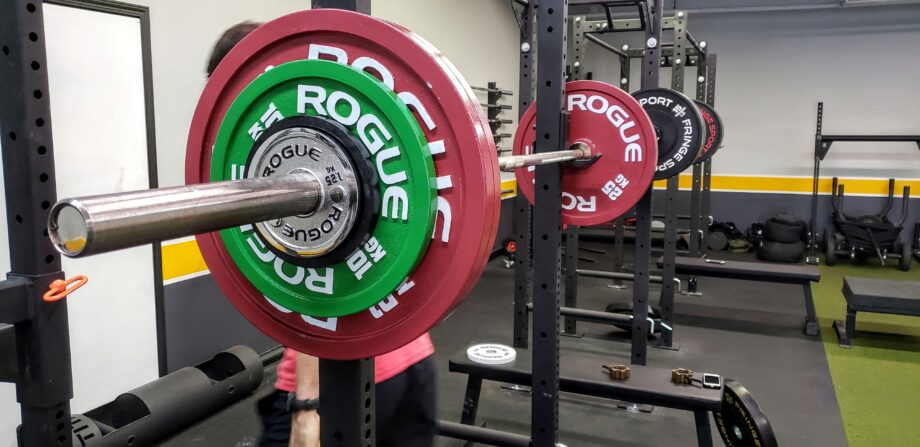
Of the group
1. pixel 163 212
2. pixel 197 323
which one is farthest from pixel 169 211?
pixel 197 323

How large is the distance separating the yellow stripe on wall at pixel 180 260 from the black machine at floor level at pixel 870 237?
5174 mm

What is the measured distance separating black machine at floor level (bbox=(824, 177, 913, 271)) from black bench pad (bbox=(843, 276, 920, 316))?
2.21 m

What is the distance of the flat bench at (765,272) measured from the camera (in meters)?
3.67

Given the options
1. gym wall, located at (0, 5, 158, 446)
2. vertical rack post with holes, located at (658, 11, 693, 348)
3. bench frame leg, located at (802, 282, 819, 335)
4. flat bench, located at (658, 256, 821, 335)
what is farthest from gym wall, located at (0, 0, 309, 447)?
bench frame leg, located at (802, 282, 819, 335)

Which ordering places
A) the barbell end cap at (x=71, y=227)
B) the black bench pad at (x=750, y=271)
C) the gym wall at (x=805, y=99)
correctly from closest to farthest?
the barbell end cap at (x=71, y=227) → the black bench pad at (x=750, y=271) → the gym wall at (x=805, y=99)

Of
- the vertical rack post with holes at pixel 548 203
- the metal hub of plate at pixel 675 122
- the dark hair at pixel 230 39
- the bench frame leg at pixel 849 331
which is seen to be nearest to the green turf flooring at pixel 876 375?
the bench frame leg at pixel 849 331

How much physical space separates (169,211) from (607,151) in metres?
1.58

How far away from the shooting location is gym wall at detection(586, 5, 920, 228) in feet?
19.6

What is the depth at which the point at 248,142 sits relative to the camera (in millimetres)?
654

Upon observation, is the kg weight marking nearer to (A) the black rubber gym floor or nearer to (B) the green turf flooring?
(A) the black rubber gym floor

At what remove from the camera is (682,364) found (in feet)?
10.4

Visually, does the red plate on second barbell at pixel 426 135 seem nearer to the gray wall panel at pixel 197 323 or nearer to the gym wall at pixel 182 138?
the gym wall at pixel 182 138

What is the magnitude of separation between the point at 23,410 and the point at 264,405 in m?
0.39

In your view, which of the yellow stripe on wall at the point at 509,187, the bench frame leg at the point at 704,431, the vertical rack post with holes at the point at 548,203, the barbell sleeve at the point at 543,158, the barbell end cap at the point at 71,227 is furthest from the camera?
the yellow stripe on wall at the point at 509,187
